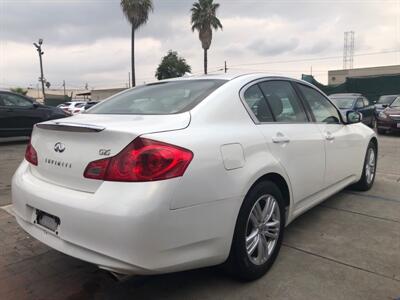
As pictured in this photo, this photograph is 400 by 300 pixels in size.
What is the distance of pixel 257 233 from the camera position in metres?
2.90

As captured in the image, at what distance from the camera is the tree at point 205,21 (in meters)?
29.8

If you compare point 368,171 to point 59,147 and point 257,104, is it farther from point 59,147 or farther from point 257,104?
point 59,147

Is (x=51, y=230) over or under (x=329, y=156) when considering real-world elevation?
under

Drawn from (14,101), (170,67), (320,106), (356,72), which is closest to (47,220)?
(320,106)

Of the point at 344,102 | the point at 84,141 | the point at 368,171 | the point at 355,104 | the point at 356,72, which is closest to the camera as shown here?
the point at 84,141

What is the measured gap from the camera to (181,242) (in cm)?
228

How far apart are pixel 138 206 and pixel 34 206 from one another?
91 centimetres

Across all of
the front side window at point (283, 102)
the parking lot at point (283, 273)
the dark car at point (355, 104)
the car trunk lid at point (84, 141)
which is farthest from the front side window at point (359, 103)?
the car trunk lid at point (84, 141)

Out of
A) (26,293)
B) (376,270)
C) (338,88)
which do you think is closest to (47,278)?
(26,293)

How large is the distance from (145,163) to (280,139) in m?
1.35

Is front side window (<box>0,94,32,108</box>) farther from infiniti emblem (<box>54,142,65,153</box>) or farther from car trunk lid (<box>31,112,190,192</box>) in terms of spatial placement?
infiniti emblem (<box>54,142,65,153</box>)

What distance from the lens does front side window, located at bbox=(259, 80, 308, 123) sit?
3375 mm

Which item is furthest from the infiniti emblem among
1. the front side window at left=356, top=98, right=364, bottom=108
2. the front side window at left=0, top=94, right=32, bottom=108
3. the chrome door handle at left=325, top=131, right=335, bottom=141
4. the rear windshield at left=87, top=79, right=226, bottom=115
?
the front side window at left=356, top=98, right=364, bottom=108

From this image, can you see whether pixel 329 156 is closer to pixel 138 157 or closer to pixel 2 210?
pixel 138 157
